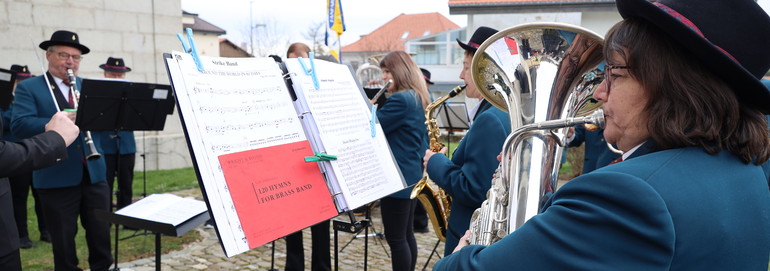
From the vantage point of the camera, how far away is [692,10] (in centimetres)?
111

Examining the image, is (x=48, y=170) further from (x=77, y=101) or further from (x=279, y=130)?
(x=279, y=130)

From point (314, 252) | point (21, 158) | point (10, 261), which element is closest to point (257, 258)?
point (314, 252)

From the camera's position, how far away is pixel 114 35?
29.1 ft

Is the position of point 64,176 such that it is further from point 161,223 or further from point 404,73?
point 404,73

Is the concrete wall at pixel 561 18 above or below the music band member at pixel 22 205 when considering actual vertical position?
above

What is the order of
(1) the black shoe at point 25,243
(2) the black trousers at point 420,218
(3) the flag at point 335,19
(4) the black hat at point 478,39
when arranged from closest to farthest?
1. (4) the black hat at point 478,39
2. (1) the black shoe at point 25,243
3. (2) the black trousers at point 420,218
4. (3) the flag at point 335,19

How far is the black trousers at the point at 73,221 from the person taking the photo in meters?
4.06

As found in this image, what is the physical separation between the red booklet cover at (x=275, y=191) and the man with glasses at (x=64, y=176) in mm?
2822

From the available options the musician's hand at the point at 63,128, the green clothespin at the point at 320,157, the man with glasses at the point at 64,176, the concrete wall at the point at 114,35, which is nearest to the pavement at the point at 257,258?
the man with glasses at the point at 64,176

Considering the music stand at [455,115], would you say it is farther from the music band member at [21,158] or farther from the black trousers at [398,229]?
the music band member at [21,158]

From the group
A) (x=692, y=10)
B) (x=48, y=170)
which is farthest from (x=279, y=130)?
(x=48, y=170)

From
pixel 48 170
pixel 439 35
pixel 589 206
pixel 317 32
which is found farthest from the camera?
pixel 317 32

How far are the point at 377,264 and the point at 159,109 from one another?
2740 mm

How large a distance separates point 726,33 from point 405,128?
9.93 feet
